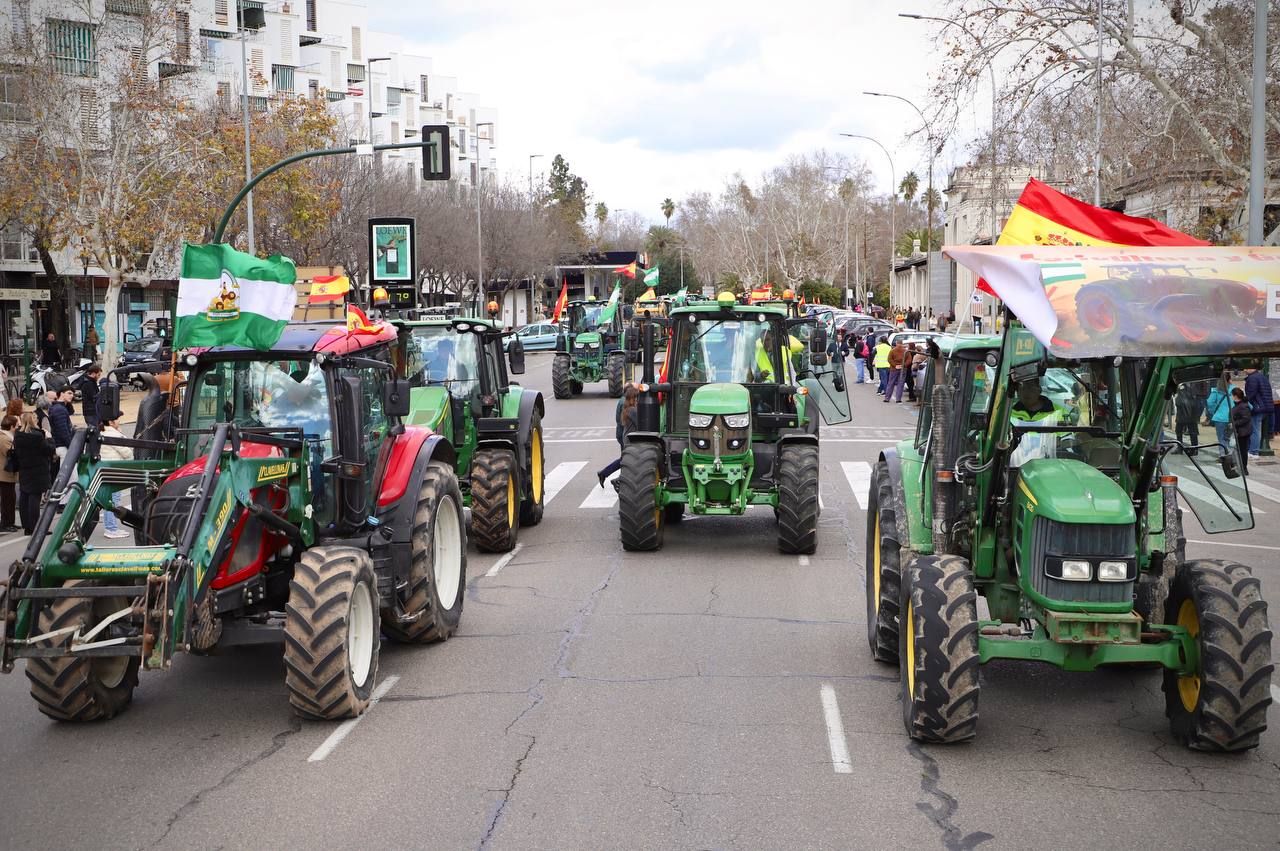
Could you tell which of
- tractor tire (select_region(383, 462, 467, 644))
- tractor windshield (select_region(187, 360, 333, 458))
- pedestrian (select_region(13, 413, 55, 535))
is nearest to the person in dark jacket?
pedestrian (select_region(13, 413, 55, 535))

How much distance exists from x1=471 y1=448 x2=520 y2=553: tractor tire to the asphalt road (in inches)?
103

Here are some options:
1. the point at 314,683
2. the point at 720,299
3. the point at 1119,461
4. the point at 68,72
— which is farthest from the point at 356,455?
the point at 68,72

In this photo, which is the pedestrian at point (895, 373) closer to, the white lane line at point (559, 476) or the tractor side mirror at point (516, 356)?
the white lane line at point (559, 476)

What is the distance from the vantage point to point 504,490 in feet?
45.1

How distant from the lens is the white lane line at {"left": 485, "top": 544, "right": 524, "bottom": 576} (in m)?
13.1

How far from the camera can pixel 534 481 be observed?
51.6ft

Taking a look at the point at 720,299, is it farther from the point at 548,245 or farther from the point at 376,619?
the point at 548,245

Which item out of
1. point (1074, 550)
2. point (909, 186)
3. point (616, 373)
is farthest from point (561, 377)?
point (909, 186)

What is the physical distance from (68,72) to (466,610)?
3769cm

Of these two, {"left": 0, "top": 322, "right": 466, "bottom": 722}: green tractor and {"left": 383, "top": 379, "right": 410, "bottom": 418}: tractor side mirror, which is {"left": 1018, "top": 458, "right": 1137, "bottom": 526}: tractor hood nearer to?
{"left": 0, "top": 322, "right": 466, "bottom": 722}: green tractor

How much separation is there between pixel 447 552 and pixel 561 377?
25249mm

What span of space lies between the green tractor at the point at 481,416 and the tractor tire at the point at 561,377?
64.3ft

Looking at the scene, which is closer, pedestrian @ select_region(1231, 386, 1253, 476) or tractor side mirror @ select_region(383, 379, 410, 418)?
tractor side mirror @ select_region(383, 379, 410, 418)

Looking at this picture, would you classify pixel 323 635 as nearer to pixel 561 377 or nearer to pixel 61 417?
pixel 61 417
